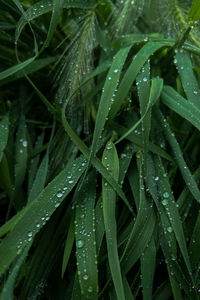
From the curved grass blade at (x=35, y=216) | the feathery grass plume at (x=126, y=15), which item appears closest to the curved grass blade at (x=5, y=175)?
the curved grass blade at (x=35, y=216)

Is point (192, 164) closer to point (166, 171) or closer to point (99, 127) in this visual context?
point (166, 171)

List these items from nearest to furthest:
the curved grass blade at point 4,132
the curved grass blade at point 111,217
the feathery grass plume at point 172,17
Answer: the curved grass blade at point 111,217 → the curved grass blade at point 4,132 → the feathery grass plume at point 172,17

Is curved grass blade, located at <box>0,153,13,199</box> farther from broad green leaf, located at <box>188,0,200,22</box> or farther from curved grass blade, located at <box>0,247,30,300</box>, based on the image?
broad green leaf, located at <box>188,0,200,22</box>

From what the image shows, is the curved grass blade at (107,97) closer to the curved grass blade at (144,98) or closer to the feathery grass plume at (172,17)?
the curved grass blade at (144,98)

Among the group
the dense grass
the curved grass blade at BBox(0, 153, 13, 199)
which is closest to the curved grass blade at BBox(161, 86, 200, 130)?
the dense grass

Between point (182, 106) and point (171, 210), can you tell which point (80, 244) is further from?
point (182, 106)

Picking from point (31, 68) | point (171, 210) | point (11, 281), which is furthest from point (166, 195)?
point (31, 68)

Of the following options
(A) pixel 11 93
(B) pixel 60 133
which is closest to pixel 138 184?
(B) pixel 60 133
